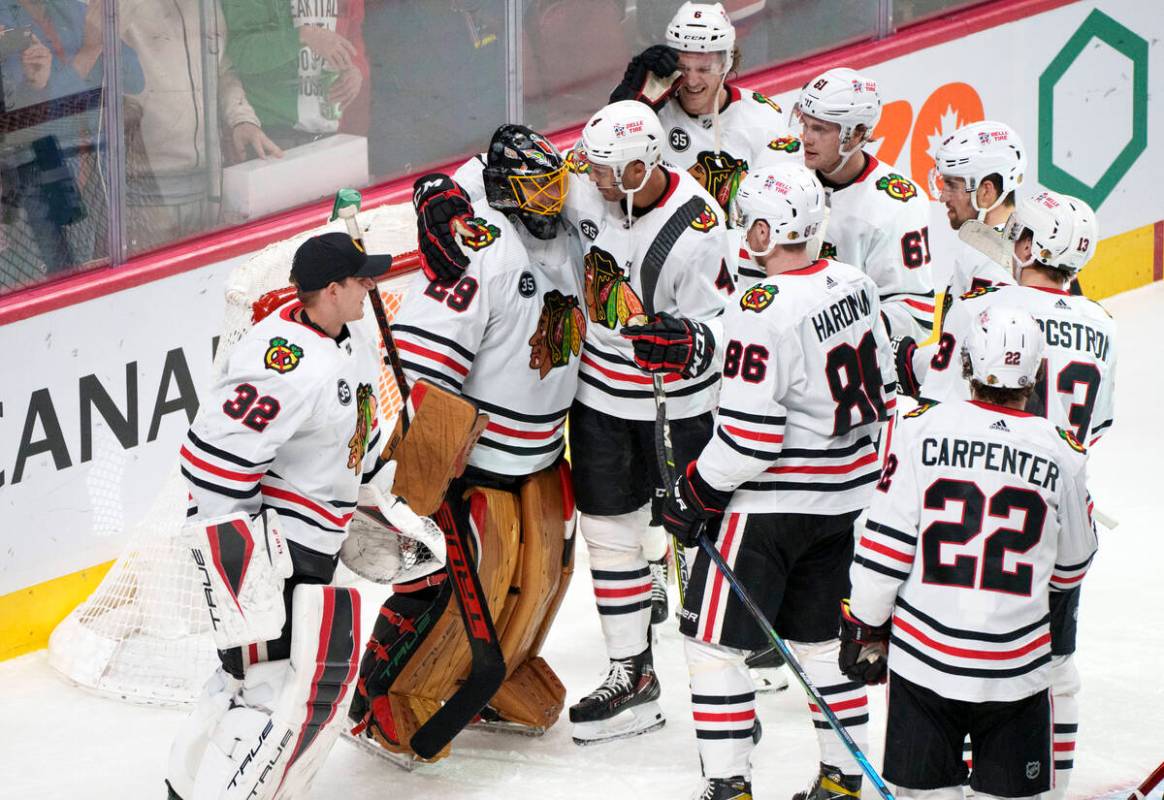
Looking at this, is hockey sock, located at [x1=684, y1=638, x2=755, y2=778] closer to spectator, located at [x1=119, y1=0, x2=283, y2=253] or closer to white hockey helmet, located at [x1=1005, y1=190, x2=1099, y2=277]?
white hockey helmet, located at [x1=1005, y1=190, x2=1099, y2=277]

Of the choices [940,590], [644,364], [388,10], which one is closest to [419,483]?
[644,364]

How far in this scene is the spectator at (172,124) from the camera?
5.16m

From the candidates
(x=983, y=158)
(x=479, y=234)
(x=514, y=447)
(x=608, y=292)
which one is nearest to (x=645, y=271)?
(x=608, y=292)

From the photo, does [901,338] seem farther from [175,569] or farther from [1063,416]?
[175,569]

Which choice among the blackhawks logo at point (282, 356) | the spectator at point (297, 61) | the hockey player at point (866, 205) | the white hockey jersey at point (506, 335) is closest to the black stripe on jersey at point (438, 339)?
the white hockey jersey at point (506, 335)

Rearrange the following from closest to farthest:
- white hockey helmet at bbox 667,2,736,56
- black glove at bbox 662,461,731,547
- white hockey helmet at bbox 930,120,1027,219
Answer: black glove at bbox 662,461,731,547, white hockey helmet at bbox 930,120,1027,219, white hockey helmet at bbox 667,2,736,56

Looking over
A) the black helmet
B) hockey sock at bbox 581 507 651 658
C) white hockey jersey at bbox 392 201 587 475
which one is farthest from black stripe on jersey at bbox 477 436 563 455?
the black helmet

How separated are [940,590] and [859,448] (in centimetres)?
77

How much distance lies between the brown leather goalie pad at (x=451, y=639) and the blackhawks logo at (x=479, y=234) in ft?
1.86

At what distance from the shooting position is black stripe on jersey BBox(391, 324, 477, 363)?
4023mm

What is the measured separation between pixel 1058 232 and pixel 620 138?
954 mm

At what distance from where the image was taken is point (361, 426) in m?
3.63

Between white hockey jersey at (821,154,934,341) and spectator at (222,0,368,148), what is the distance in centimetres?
183

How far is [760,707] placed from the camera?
4.59 meters
